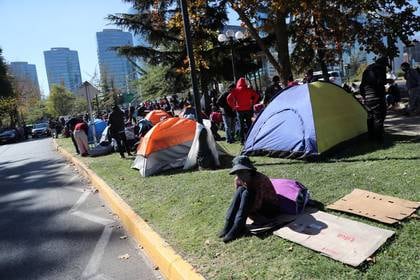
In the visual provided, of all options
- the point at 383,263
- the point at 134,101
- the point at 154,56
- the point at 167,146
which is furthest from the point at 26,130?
the point at 383,263

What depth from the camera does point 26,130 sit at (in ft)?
159

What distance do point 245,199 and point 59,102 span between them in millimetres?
86397

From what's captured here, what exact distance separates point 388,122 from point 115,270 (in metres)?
9.37

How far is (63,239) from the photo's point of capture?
653cm

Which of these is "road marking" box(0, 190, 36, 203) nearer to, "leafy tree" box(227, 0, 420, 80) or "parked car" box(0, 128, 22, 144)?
"leafy tree" box(227, 0, 420, 80)

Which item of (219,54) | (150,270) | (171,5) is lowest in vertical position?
(150,270)

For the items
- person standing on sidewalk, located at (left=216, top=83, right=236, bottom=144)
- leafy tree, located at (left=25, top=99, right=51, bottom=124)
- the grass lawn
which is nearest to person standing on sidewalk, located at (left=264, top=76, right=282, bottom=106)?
person standing on sidewalk, located at (left=216, top=83, right=236, bottom=144)

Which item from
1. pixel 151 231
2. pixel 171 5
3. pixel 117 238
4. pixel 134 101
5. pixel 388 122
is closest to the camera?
pixel 151 231

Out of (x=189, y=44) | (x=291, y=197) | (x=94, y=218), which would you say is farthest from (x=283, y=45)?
(x=291, y=197)

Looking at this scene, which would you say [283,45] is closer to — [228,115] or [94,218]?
[228,115]

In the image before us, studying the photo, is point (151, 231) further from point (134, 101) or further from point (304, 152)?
point (134, 101)

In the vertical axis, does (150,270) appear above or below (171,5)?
below

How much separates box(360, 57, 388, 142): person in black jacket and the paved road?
5.22 meters

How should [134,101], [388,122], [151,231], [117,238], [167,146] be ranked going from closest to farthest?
[151,231] → [117,238] → [167,146] → [388,122] → [134,101]
